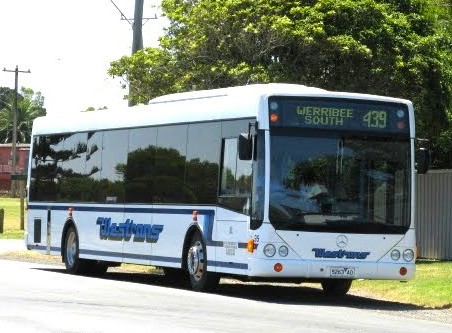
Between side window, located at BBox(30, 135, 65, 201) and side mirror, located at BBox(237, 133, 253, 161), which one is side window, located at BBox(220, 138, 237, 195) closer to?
side mirror, located at BBox(237, 133, 253, 161)

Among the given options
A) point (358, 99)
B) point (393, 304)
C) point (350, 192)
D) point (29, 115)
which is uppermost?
point (29, 115)

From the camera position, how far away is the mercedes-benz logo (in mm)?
19828

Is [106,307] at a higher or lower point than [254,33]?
lower

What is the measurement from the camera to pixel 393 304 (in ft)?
67.3

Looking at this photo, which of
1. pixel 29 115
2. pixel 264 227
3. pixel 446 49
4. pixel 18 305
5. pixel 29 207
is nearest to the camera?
pixel 18 305

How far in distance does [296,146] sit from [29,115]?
420 ft

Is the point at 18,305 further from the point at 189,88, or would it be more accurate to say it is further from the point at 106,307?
the point at 189,88

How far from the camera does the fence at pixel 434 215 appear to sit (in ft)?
97.7

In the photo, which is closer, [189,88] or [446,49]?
[189,88]

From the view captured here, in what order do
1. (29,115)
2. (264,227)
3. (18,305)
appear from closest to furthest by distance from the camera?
(18,305) → (264,227) → (29,115)

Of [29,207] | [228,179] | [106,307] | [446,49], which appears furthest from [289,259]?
[446,49]

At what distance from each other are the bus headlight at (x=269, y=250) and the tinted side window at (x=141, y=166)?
4.54 meters

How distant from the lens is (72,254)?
27.2 meters

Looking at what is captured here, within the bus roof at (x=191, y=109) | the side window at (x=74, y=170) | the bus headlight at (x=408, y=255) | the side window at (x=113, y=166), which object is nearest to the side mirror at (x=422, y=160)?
the bus roof at (x=191, y=109)
